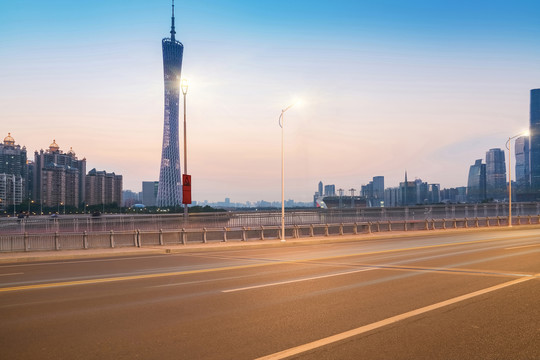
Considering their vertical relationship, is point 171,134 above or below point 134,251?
above

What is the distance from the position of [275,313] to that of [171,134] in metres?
114

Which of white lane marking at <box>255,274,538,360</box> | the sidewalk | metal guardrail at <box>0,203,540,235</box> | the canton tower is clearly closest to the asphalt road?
white lane marking at <box>255,274,538,360</box>

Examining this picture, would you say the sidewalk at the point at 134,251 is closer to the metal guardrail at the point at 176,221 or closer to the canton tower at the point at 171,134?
the metal guardrail at the point at 176,221

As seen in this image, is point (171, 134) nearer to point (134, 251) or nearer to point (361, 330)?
point (134, 251)

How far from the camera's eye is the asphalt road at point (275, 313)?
5777mm

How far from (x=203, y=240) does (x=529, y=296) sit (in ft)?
67.6

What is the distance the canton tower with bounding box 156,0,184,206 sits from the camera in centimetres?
11731

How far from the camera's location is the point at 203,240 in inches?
1062

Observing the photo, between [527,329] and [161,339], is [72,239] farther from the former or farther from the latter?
[527,329]

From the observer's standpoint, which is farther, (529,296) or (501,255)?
(501,255)

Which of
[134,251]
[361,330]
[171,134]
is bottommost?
[134,251]

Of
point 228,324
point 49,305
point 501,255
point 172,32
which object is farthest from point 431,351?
point 172,32

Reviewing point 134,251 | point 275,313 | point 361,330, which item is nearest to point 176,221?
point 134,251

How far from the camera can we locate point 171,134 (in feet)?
384
